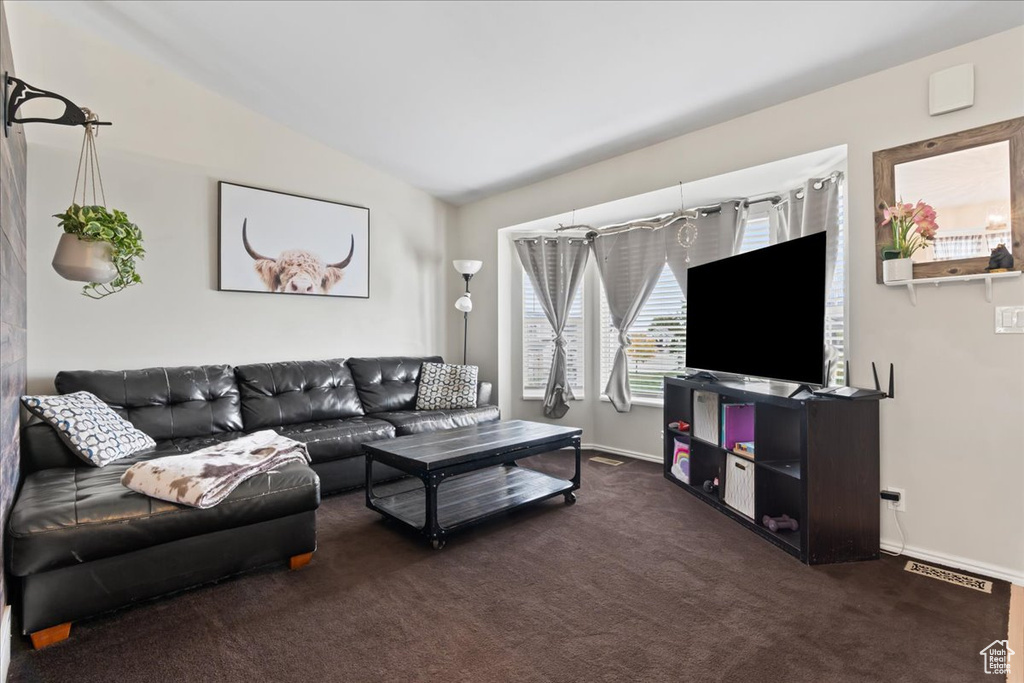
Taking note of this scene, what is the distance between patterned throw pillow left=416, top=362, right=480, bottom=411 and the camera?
441cm

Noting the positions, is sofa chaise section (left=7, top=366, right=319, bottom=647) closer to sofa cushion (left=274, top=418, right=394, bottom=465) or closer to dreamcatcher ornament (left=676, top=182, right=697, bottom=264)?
sofa cushion (left=274, top=418, right=394, bottom=465)

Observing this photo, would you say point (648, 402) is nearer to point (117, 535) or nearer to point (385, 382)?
point (385, 382)

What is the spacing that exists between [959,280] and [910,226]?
0.33m

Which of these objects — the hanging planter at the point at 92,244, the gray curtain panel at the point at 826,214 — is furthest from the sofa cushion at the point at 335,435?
the gray curtain panel at the point at 826,214

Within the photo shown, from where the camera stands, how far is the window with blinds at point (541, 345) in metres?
4.90

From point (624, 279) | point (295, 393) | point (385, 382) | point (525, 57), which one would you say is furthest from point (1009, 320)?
point (295, 393)

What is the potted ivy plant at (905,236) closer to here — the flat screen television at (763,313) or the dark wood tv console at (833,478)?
the flat screen television at (763,313)

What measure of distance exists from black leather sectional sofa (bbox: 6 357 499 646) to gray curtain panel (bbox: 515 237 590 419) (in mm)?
1176

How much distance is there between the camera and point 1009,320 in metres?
2.21

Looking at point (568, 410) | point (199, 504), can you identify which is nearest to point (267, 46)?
point (199, 504)

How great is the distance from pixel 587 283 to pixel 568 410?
1.29m

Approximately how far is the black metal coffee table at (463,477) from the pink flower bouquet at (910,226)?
79.8 inches

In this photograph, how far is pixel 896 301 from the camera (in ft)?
8.26

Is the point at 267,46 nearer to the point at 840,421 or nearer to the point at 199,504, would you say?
the point at 199,504
